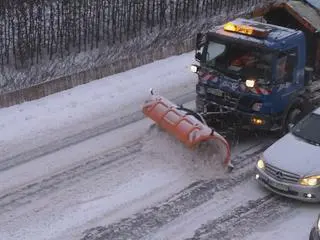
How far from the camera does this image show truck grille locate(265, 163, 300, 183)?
1179 cm

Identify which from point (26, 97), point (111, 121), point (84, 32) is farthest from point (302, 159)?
point (84, 32)

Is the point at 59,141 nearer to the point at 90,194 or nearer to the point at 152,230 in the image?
the point at 90,194

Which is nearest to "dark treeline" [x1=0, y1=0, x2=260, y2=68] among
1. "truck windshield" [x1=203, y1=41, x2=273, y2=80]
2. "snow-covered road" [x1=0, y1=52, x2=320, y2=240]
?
"snow-covered road" [x1=0, y1=52, x2=320, y2=240]

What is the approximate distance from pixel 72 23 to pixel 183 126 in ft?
25.7

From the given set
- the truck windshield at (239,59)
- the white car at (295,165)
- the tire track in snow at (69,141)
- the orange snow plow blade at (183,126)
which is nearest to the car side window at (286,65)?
the truck windshield at (239,59)

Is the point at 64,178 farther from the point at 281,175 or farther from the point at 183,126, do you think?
the point at 281,175

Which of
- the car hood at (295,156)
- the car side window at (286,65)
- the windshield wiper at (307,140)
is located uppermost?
the car side window at (286,65)

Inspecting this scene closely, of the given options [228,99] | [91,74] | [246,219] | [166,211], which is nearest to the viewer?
[246,219]

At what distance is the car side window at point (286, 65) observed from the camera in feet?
44.2

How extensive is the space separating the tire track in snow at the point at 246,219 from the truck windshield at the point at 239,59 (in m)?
2.64

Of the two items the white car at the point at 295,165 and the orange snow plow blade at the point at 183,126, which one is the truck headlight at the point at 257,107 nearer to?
the white car at the point at 295,165

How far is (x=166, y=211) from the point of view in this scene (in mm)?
11773

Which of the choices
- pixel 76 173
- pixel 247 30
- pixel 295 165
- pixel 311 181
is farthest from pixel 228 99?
pixel 76 173

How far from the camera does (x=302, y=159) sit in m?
12.1
